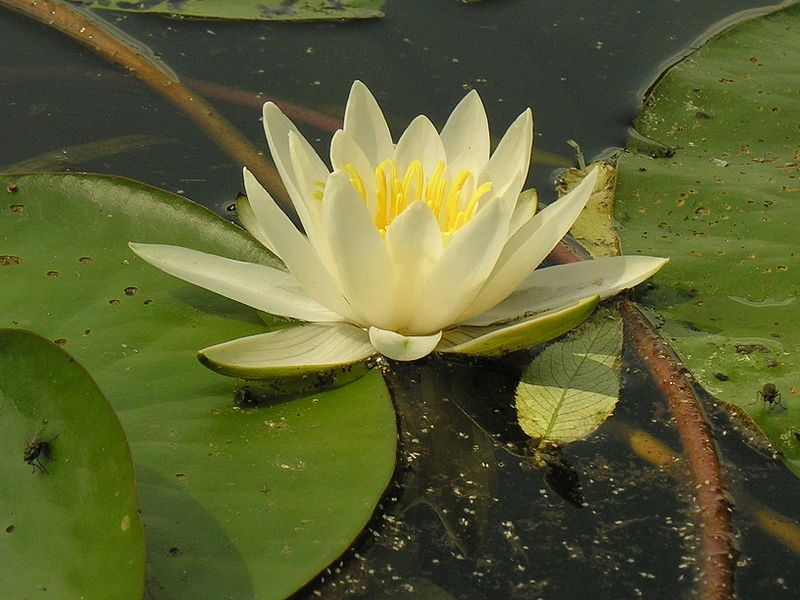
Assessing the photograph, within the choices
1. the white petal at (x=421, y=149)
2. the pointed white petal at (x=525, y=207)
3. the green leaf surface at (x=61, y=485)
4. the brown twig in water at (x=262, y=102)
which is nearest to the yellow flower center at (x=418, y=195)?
the white petal at (x=421, y=149)

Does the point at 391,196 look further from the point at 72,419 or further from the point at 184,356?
the point at 72,419

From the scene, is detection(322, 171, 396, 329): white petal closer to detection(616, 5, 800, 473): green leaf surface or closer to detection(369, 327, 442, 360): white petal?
detection(369, 327, 442, 360): white petal

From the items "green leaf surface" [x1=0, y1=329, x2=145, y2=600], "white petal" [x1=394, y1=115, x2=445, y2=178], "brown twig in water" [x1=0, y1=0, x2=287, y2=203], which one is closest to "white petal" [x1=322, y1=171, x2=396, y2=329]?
"white petal" [x1=394, y1=115, x2=445, y2=178]

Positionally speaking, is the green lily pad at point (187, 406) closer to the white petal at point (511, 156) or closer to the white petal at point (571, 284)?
the white petal at point (571, 284)

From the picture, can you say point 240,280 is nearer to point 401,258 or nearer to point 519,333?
point 401,258

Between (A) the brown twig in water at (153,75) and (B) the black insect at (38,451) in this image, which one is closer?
(B) the black insect at (38,451)

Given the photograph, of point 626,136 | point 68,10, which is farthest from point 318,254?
point 68,10

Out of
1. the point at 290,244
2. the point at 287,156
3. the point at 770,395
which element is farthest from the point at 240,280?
Result: the point at 770,395
